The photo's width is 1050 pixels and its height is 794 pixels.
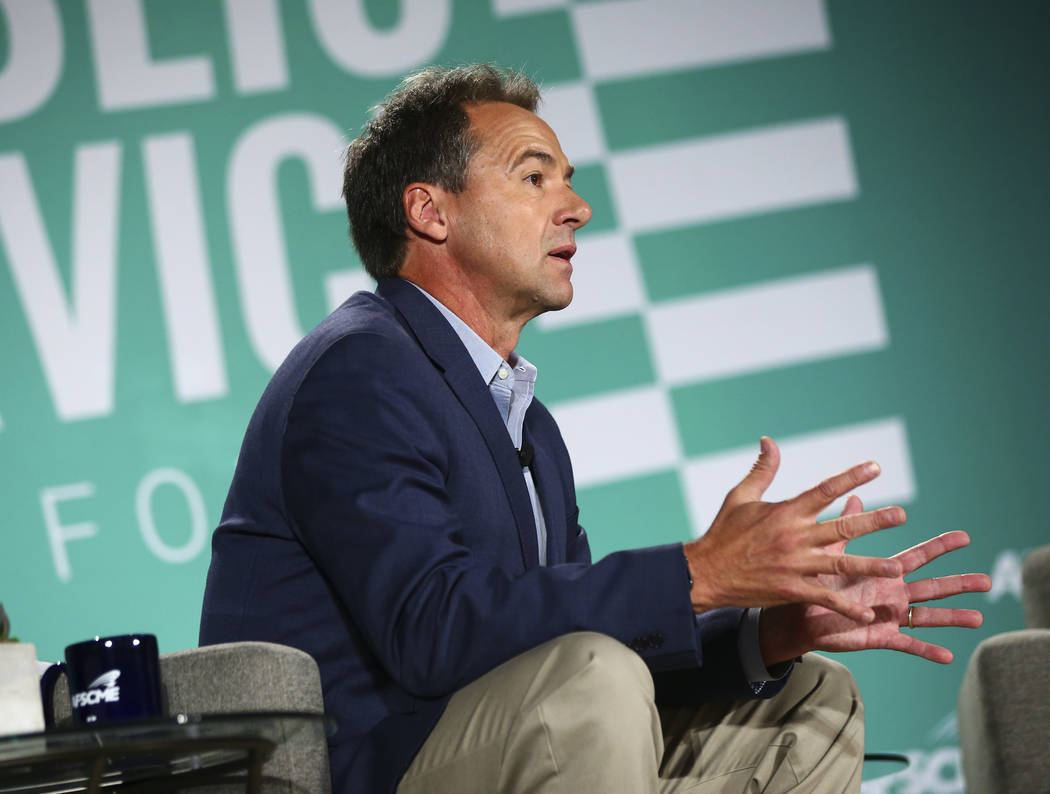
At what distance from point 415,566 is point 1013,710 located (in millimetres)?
1066

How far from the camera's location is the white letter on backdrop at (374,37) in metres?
3.34

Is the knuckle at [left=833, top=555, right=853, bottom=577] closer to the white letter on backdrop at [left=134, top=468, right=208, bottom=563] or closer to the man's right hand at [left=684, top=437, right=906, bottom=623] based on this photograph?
the man's right hand at [left=684, top=437, right=906, bottom=623]

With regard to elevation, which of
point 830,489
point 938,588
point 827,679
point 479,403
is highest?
point 479,403

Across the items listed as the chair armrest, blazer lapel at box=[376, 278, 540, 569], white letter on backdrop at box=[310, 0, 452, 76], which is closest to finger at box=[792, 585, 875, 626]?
blazer lapel at box=[376, 278, 540, 569]

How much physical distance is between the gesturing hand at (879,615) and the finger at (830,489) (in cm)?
21

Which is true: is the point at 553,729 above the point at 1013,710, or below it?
above

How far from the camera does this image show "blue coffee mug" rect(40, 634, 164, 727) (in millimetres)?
1238

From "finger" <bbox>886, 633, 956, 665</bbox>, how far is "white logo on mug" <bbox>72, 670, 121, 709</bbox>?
2.91ft

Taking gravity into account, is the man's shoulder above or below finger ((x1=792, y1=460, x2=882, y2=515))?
above

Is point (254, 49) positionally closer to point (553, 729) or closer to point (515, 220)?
point (515, 220)

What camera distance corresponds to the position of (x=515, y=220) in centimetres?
201

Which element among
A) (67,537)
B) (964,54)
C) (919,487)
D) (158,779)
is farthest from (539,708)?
(964,54)

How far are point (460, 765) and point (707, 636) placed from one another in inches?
20.2

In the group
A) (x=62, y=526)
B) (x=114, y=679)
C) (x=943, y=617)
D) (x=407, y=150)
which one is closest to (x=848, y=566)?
(x=943, y=617)
